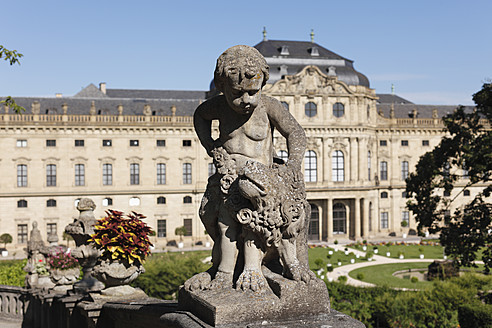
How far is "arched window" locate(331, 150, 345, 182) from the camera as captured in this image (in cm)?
4794

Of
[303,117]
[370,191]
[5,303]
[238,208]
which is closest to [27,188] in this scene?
[303,117]

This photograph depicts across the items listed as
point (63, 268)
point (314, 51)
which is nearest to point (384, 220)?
point (314, 51)

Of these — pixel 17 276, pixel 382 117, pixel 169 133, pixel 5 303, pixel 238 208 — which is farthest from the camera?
pixel 382 117

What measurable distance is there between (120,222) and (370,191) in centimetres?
4308

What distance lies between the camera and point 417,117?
2099 inches

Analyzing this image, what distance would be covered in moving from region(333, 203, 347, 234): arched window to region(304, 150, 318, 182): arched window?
3435 millimetres

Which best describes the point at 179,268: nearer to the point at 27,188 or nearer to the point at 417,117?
the point at 27,188

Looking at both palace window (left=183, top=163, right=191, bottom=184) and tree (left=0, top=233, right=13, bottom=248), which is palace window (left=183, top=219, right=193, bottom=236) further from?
tree (left=0, top=233, right=13, bottom=248)

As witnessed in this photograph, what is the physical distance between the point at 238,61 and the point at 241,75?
0.14 m

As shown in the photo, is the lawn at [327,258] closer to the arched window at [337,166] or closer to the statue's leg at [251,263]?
the arched window at [337,166]

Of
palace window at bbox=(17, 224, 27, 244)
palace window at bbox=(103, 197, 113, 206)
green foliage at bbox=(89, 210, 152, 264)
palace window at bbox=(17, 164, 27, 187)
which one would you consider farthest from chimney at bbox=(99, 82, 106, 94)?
green foliage at bbox=(89, 210, 152, 264)

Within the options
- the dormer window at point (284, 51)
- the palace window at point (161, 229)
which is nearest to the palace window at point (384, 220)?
the dormer window at point (284, 51)

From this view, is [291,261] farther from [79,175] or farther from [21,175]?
[21,175]

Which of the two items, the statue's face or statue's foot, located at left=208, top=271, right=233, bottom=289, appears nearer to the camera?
the statue's face
